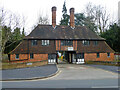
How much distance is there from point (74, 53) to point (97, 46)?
17.0 ft

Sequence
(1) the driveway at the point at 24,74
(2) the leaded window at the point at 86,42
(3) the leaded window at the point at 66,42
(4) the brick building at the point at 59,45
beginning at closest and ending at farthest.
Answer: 1. (1) the driveway at the point at 24,74
2. (4) the brick building at the point at 59,45
3. (3) the leaded window at the point at 66,42
4. (2) the leaded window at the point at 86,42

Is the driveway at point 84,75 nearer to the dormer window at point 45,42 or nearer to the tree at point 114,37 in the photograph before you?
the dormer window at point 45,42

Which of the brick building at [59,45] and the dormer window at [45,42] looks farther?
the dormer window at [45,42]

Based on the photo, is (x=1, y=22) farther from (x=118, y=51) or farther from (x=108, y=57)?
(x=118, y=51)

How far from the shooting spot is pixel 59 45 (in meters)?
28.7

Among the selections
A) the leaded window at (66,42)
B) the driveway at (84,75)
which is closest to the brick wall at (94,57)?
the leaded window at (66,42)

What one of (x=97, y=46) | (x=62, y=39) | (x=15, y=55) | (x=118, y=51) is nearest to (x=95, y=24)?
(x=118, y=51)

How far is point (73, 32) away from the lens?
30.9 m

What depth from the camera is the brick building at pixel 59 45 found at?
27641mm

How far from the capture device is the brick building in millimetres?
27641

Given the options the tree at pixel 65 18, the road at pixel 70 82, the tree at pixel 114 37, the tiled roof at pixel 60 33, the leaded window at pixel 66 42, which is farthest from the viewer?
the tree at pixel 65 18

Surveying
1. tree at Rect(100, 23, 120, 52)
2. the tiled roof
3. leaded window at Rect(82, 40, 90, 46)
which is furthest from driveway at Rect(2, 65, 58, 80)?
tree at Rect(100, 23, 120, 52)

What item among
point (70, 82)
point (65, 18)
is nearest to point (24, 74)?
point (70, 82)

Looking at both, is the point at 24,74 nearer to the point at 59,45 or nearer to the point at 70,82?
the point at 70,82
